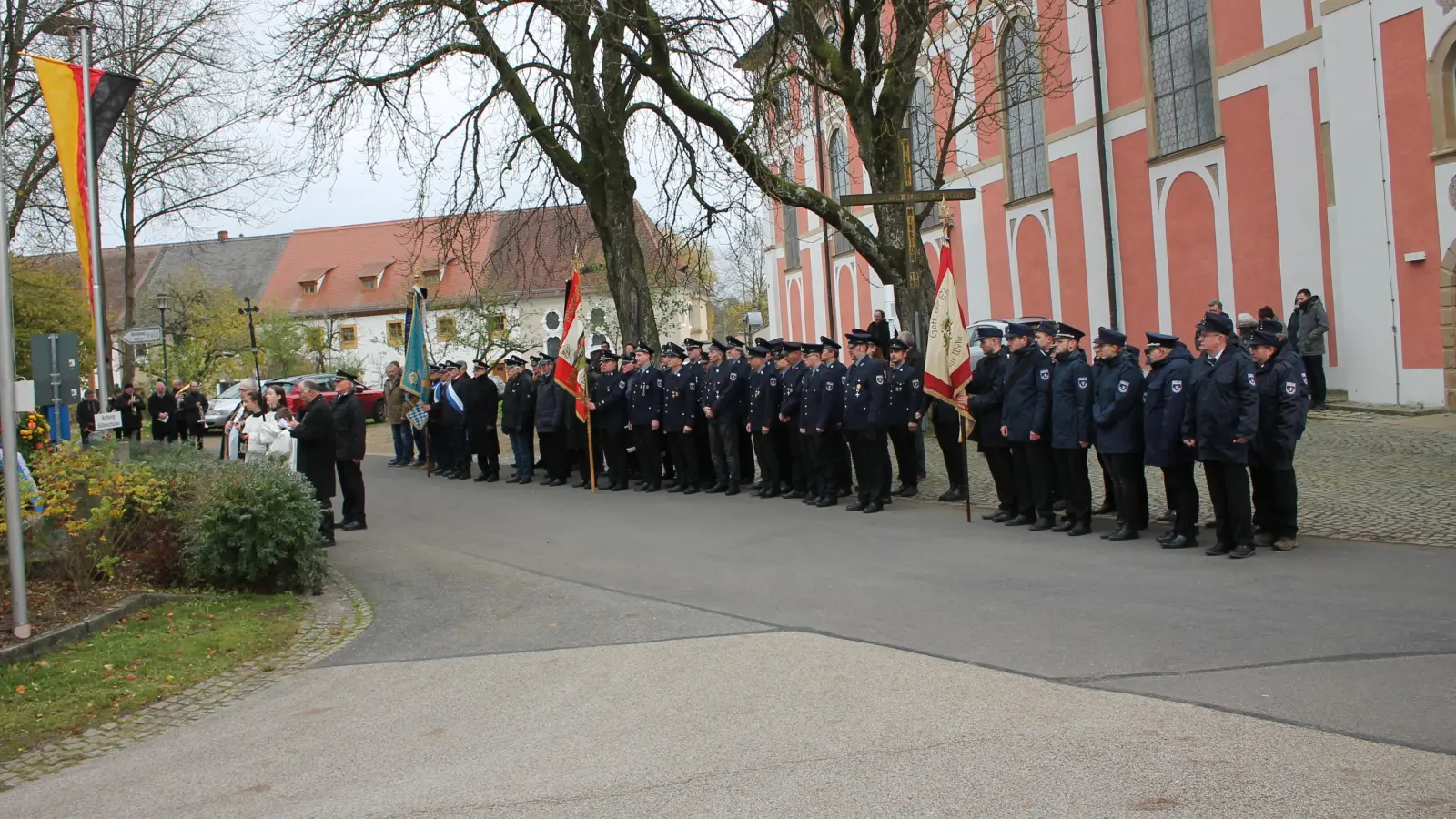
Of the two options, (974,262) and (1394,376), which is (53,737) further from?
(974,262)

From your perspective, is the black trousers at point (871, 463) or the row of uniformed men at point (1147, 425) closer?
the row of uniformed men at point (1147, 425)

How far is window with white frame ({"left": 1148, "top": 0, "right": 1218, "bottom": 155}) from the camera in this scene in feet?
76.3

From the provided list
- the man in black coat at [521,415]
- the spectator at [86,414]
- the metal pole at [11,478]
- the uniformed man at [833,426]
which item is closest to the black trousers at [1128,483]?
the uniformed man at [833,426]

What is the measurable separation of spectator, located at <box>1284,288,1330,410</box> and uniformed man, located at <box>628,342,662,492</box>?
31.9 feet

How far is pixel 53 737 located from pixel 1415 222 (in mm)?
18192

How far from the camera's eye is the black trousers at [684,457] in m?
16.2

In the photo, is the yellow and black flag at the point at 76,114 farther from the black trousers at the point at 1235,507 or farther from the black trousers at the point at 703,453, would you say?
the black trousers at the point at 1235,507

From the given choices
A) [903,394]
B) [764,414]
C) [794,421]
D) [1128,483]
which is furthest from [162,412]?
[1128,483]

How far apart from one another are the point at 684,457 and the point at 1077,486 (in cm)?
635

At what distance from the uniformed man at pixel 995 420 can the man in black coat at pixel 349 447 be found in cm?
658

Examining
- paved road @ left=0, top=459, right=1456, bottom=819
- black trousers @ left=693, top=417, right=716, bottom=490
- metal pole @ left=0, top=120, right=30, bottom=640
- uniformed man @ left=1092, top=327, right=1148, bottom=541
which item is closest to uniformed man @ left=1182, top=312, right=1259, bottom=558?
paved road @ left=0, top=459, right=1456, bottom=819

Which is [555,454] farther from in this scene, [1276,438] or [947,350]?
[1276,438]

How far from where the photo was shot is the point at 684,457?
16.3m

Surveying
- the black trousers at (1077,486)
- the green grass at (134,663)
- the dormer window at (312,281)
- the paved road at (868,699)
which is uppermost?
the dormer window at (312,281)
